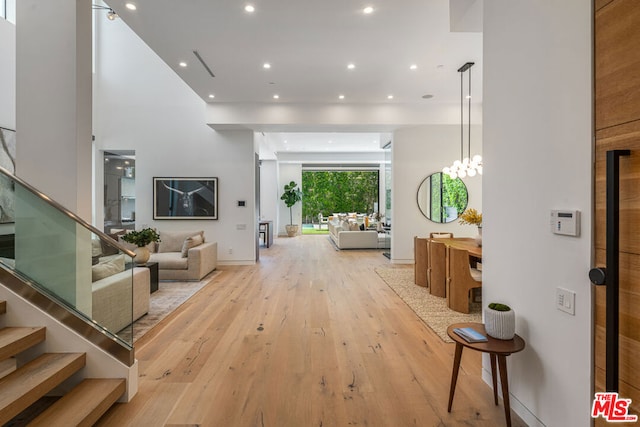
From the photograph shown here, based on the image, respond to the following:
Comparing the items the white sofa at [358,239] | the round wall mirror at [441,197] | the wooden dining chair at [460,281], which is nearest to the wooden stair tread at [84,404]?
the wooden dining chair at [460,281]

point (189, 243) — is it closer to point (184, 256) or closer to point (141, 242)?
point (184, 256)

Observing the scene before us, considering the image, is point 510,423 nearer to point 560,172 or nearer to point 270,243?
point 560,172

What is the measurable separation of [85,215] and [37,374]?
3.97 ft

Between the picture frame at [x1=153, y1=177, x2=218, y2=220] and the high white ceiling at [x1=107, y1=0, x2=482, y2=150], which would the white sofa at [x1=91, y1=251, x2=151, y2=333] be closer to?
the high white ceiling at [x1=107, y1=0, x2=482, y2=150]

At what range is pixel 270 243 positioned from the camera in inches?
391

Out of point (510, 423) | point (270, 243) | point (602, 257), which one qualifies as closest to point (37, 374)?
point (510, 423)

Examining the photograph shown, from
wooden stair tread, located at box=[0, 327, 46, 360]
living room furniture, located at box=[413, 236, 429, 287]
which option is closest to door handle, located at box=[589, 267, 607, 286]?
wooden stair tread, located at box=[0, 327, 46, 360]

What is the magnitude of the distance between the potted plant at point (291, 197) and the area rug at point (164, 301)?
664 centimetres

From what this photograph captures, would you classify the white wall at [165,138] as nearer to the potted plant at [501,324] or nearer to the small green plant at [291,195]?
the potted plant at [501,324]

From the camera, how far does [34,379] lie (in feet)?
5.95

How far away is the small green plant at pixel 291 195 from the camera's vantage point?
12766mm

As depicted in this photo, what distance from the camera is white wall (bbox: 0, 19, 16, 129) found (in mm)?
4938

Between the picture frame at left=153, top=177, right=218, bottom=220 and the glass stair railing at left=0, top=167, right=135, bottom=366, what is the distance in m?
4.57

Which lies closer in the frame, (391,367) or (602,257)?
(602,257)
